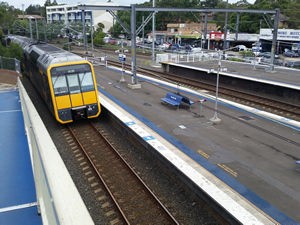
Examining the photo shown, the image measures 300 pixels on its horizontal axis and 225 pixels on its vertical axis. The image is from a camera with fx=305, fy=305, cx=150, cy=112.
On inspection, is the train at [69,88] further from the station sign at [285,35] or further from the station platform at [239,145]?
the station sign at [285,35]

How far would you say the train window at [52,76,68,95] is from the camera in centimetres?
1426

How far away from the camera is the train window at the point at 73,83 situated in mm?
14555

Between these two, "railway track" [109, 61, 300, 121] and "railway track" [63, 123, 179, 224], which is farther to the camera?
"railway track" [109, 61, 300, 121]

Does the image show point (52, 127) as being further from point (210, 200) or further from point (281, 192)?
point (281, 192)

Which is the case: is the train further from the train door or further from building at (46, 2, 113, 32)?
building at (46, 2, 113, 32)

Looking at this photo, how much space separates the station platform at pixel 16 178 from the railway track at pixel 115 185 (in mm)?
1891

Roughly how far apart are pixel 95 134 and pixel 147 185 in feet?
17.8

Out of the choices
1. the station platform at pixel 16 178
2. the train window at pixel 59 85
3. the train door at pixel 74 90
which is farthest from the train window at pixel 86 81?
the station platform at pixel 16 178

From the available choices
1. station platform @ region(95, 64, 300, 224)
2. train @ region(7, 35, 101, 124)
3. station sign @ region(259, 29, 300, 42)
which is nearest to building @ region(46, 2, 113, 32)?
station sign @ region(259, 29, 300, 42)

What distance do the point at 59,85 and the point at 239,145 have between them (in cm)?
853

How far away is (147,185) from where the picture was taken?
32.0 feet

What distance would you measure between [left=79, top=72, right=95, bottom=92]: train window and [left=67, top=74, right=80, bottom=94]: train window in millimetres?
241

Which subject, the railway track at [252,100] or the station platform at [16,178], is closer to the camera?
the station platform at [16,178]

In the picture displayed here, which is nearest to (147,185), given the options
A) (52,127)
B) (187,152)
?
(187,152)
